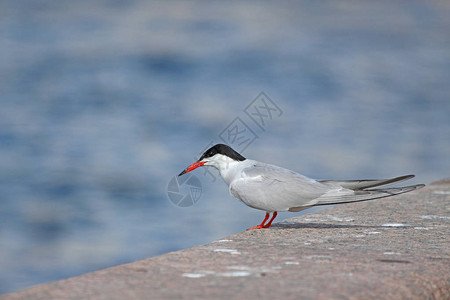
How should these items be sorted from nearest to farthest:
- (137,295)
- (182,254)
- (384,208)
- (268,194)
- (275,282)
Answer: (137,295)
(275,282)
(182,254)
(268,194)
(384,208)

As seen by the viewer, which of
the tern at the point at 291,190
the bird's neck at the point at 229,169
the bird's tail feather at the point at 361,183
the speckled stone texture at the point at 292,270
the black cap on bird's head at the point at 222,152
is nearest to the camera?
the speckled stone texture at the point at 292,270

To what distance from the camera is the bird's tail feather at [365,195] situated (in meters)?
4.23

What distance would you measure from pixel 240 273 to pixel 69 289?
723 mm

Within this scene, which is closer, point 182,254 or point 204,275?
point 204,275

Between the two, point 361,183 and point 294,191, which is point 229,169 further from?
point 361,183

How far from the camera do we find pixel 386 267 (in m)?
2.95

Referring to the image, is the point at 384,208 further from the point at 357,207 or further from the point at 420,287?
the point at 420,287

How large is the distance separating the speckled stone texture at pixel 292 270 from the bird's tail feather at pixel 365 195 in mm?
190

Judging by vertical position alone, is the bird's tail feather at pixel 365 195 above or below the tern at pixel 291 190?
below

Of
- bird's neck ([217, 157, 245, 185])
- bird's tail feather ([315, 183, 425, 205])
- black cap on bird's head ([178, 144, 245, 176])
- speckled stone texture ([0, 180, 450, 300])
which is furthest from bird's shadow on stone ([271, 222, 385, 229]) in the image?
black cap on bird's head ([178, 144, 245, 176])

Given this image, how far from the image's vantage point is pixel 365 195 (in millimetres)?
4297

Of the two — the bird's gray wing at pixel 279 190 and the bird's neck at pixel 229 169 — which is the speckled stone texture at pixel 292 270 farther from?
the bird's neck at pixel 229 169

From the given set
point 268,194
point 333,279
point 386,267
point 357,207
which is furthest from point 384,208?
point 333,279

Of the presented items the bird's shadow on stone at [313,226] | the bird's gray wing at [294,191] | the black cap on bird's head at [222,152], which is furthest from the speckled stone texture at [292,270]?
the black cap on bird's head at [222,152]
